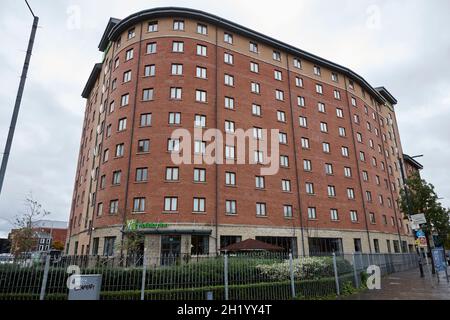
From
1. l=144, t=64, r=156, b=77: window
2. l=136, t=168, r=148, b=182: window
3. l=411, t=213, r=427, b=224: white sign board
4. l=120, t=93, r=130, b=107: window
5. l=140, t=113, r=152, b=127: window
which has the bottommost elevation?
l=411, t=213, r=427, b=224: white sign board

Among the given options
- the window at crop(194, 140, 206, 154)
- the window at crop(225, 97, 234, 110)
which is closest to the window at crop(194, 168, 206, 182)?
the window at crop(194, 140, 206, 154)

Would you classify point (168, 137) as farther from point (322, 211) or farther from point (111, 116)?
point (322, 211)

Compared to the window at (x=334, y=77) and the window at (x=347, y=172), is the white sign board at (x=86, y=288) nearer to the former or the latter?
the window at (x=347, y=172)

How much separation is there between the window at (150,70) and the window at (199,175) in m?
11.3

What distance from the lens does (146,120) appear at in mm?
30484

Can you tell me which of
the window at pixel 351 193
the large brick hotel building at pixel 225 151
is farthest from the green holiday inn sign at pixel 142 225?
the window at pixel 351 193

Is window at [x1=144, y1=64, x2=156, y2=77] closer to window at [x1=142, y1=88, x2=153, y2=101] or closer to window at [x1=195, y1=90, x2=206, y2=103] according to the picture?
window at [x1=142, y1=88, x2=153, y2=101]

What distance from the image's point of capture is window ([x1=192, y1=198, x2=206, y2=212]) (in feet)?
92.3

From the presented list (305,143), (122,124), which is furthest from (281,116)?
(122,124)

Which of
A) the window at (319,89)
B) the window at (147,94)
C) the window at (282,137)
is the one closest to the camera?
the window at (147,94)

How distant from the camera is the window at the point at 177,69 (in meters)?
32.1

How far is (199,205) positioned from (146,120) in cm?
999

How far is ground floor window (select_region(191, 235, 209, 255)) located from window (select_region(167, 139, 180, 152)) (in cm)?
826
